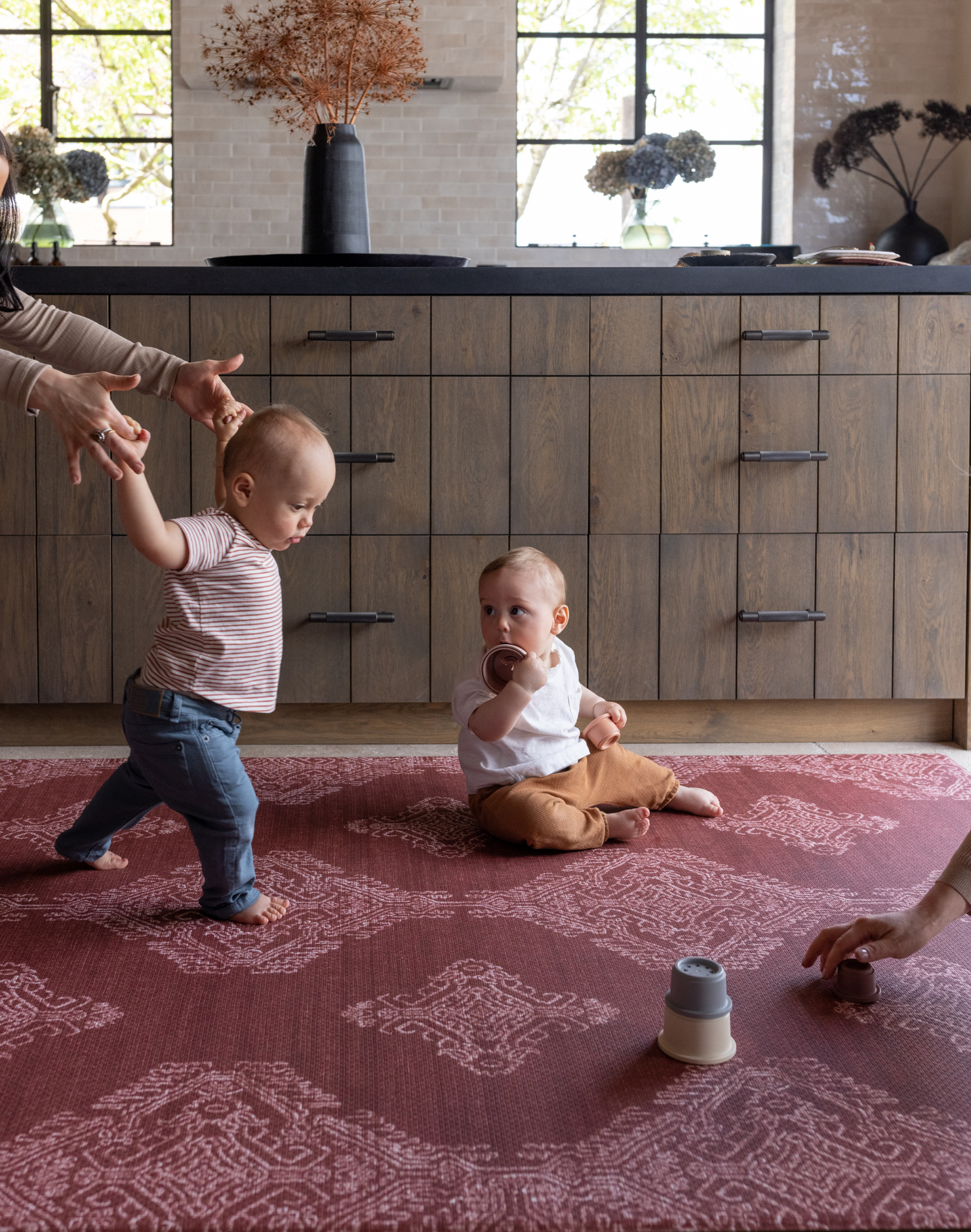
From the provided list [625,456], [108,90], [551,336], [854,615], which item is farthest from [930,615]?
[108,90]

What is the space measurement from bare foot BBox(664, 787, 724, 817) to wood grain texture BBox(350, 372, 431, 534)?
824 mm

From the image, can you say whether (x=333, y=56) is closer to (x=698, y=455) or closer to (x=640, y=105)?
(x=640, y=105)

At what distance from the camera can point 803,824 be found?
2.02 metres

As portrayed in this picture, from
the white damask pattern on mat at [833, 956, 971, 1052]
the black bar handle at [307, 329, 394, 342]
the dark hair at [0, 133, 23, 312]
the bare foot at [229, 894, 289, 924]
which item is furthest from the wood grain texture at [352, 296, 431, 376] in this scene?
the white damask pattern on mat at [833, 956, 971, 1052]

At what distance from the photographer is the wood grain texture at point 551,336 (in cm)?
249

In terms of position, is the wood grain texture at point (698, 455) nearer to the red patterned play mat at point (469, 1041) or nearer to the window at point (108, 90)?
the red patterned play mat at point (469, 1041)

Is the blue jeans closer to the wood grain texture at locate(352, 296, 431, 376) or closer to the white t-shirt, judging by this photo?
the white t-shirt

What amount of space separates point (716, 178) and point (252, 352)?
6.95 ft

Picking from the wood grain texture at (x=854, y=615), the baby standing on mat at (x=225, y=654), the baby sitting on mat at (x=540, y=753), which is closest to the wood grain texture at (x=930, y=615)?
the wood grain texture at (x=854, y=615)

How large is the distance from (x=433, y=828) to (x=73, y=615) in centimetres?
102

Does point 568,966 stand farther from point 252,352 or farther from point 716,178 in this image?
point 716,178

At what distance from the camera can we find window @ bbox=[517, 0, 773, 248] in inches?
152

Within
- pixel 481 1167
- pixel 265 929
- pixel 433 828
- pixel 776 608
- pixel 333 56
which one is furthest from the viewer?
pixel 333 56

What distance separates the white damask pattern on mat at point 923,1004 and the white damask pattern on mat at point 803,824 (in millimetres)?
443
